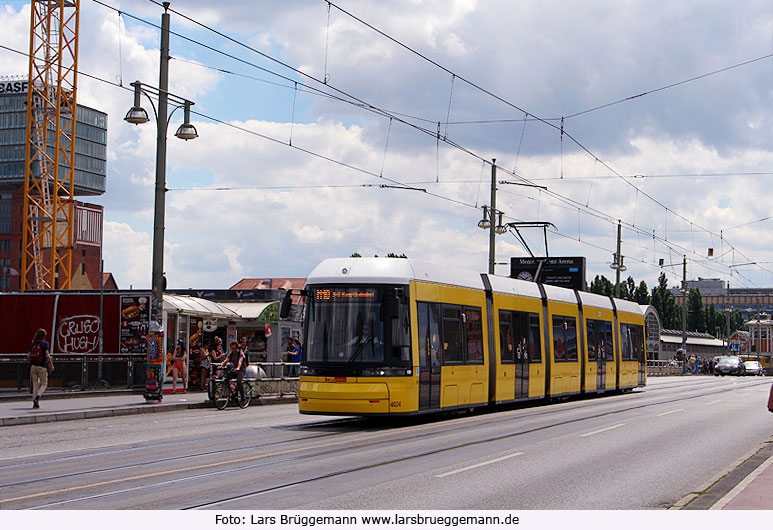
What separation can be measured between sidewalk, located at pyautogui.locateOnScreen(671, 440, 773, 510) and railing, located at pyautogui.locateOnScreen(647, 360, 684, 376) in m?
65.8

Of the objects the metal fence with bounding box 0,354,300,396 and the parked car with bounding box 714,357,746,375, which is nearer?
the metal fence with bounding box 0,354,300,396

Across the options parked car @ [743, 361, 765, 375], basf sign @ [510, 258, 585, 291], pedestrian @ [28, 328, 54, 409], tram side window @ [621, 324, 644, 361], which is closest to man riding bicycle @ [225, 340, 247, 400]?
pedestrian @ [28, 328, 54, 409]

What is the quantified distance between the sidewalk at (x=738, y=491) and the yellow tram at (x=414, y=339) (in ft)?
24.1

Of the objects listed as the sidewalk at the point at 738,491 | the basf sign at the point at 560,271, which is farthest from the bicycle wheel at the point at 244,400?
the basf sign at the point at 560,271

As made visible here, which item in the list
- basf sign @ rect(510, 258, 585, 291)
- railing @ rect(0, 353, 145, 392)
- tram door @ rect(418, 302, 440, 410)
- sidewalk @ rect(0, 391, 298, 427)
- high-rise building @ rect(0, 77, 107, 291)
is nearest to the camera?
tram door @ rect(418, 302, 440, 410)

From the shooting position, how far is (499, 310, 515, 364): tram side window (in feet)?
79.2

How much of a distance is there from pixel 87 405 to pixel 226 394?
3.45 m

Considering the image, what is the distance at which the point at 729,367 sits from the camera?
268ft

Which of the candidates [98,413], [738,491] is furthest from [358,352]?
[738,491]

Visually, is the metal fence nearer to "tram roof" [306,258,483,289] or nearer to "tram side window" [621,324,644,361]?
"tram roof" [306,258,483,289]

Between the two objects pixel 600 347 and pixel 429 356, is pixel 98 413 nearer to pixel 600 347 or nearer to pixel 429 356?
pixel 429 356

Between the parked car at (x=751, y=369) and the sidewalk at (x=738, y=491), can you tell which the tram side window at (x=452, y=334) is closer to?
the sidewalk at (x=738, y=491)

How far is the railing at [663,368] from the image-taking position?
77.3 metres

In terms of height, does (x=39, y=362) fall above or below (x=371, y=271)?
below
